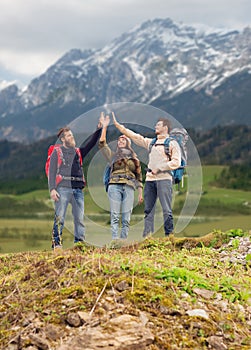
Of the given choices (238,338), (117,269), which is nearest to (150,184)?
(117,269)

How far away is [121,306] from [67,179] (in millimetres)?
5745

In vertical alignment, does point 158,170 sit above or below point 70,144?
below

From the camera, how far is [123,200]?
11.8 m

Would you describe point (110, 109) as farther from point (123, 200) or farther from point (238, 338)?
point (238, 338)

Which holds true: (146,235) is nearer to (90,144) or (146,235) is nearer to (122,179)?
(122,179)

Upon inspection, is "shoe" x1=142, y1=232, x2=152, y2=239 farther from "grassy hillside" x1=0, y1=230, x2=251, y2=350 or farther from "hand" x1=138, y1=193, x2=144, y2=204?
"grassy hillside" x1=0, y1=230, x2=251, y2=350

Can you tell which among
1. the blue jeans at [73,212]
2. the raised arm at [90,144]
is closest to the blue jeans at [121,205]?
the blue jeans at [73,212]

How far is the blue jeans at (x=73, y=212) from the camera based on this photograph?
1191cm

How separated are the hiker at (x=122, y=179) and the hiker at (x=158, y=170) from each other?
27cm

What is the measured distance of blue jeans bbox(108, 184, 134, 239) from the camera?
1161 cm

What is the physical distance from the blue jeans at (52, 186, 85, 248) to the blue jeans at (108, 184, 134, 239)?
2.55ft

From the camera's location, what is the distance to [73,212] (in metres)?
12.2

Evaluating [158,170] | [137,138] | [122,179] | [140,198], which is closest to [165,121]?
[137,138]

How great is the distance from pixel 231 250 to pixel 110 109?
4.24m
